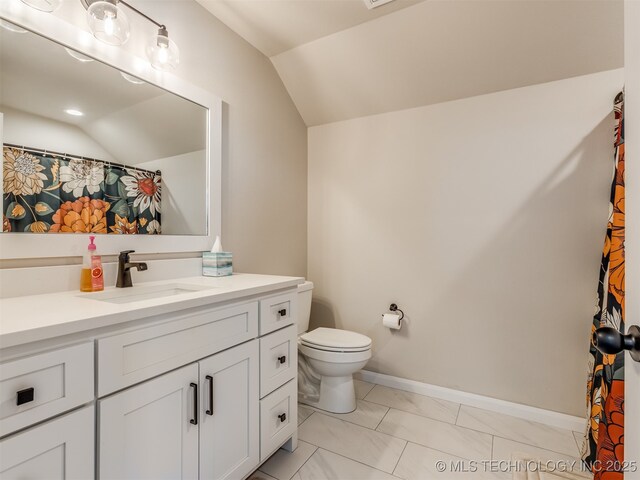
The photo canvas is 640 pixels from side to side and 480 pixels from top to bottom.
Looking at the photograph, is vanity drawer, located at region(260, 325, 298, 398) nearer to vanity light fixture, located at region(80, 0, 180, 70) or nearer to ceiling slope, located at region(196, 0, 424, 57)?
vanity light fixture, located at region(80, 0, 180, 70)

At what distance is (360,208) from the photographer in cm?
243

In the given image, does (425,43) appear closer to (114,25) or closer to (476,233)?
(476,233)

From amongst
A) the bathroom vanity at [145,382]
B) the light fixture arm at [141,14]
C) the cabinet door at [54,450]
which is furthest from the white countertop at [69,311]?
the light fixture arm at [141,14]

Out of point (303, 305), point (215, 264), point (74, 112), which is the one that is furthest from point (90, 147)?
point (303, 305)

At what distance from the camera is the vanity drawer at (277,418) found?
4.44ft

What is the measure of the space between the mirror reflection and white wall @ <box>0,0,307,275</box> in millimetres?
174

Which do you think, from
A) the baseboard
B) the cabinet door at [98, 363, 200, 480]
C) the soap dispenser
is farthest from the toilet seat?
the soap dispenser

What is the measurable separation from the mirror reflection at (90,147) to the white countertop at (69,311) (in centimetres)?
30

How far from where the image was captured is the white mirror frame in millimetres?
1063

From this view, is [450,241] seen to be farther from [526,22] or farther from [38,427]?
[38,427]

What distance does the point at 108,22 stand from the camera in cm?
122

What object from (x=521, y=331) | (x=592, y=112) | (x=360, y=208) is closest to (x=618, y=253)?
(x=521, y=331)

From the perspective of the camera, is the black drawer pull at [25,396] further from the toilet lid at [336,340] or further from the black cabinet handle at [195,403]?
the toilet lid at [336,340]

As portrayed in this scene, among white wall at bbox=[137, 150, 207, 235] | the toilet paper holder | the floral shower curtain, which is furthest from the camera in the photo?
the toilet paper holder
